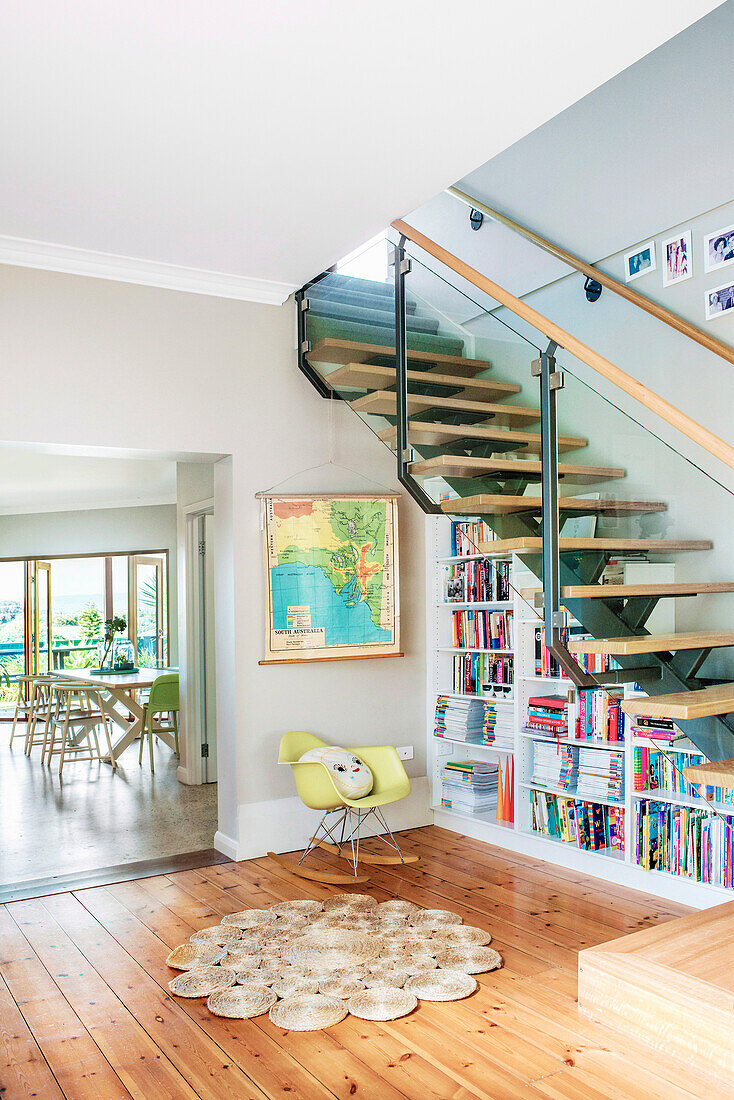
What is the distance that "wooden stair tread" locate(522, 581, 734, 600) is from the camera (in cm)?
302

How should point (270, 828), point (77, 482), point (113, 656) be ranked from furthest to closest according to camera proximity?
point (77, 482) < point (113, 656) < point (270, 828)

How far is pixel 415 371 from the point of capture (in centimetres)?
421

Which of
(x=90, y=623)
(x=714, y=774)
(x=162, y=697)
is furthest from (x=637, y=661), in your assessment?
(x=90, y=623)

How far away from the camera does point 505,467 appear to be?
12.2ft

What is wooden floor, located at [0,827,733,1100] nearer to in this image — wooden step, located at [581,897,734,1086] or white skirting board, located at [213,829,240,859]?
wooden step, located at [581,897,734,1086]

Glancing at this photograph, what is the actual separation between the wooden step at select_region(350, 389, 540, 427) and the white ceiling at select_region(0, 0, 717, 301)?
0.77 meters

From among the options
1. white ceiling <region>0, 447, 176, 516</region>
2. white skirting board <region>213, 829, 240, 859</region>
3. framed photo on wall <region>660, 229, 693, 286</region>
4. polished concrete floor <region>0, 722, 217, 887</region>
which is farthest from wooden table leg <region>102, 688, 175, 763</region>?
framed photo on wall <region>660, 229, 693, 286</region>

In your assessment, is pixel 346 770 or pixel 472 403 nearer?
pixel 472 403

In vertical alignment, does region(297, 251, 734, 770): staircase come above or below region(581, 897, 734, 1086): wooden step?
Answer: above

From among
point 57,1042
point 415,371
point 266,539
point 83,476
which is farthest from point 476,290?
point 83,476

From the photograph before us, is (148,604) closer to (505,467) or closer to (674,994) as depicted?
(505,467)

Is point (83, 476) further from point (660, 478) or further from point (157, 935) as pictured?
point (660, 478)

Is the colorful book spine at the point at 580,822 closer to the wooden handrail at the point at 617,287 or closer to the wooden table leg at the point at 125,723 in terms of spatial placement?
the wooden handrail at the point at 617,287

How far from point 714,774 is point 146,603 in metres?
9.59
